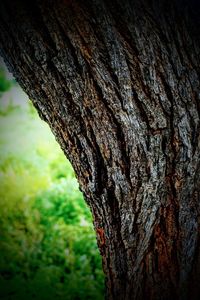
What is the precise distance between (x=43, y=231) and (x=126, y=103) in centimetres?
284

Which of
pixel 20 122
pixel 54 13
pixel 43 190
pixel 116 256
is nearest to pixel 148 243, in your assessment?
pixel 116 256

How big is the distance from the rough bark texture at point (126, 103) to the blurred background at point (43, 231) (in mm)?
1966

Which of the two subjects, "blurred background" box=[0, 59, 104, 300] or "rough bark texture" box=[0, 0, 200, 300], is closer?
"rough bark texture" box=[0, 0, 200, 300]

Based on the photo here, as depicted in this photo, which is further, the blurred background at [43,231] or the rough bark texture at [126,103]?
the blurred background at [43,231]

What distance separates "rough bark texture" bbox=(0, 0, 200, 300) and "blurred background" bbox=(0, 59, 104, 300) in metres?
1.97

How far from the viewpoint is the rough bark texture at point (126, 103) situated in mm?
1229

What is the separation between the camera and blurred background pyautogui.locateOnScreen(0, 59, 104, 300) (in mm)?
3297

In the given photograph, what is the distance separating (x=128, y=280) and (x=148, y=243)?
230 mm

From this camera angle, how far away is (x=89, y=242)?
367 cm

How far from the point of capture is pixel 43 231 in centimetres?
385

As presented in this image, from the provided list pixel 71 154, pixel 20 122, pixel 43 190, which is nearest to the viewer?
pixel 71 154

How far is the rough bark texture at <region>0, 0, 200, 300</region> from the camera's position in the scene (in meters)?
1.23

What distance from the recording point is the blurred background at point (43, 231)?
330 cm

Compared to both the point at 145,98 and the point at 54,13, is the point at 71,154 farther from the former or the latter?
the point at 54,13
